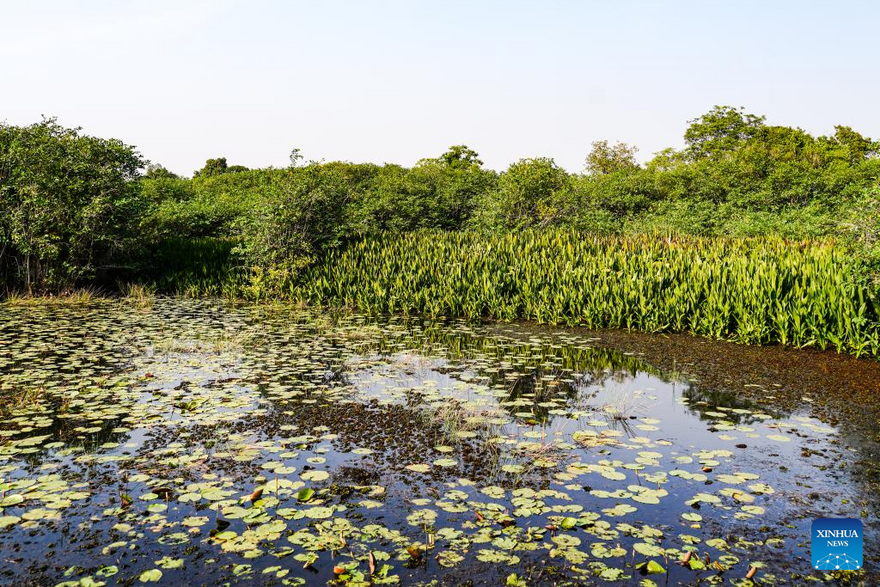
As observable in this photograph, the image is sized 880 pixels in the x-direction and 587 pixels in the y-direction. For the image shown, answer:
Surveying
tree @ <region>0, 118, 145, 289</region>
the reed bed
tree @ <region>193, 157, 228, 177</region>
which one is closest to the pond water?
the reed bed

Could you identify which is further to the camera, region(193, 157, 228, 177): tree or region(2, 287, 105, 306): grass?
region(193, 157, 228, 177): tree

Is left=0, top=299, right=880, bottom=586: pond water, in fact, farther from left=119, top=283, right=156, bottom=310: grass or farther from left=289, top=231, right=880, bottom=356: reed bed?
left=119, top=283, right=156, bottom=310: grass

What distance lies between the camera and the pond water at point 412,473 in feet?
10.7

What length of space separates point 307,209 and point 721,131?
3779 centimetres

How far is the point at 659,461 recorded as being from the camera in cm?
468

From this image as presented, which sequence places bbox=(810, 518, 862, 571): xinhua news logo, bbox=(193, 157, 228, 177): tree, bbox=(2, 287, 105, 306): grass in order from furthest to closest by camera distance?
bbox=(193, 157, 228, 177): tree → bbox=(2, 287, 105, 306): grass → bbox=(810, 518, 862, 571): xinhua news logo

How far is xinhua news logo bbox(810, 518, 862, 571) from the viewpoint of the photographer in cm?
323

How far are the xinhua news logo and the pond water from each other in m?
0.08

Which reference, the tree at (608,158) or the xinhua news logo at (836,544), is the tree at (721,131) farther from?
the xinhua news logo at (836,544)

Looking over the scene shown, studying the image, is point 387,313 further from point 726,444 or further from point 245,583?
point 245,583

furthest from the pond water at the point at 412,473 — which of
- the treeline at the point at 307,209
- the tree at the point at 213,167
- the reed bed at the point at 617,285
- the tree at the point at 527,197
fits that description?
the tree at the point at 213,167

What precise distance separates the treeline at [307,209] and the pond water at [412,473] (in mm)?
4468

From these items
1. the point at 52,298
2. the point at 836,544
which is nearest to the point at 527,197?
the point at 52,298

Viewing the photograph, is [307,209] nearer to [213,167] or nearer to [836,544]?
[836,544]
